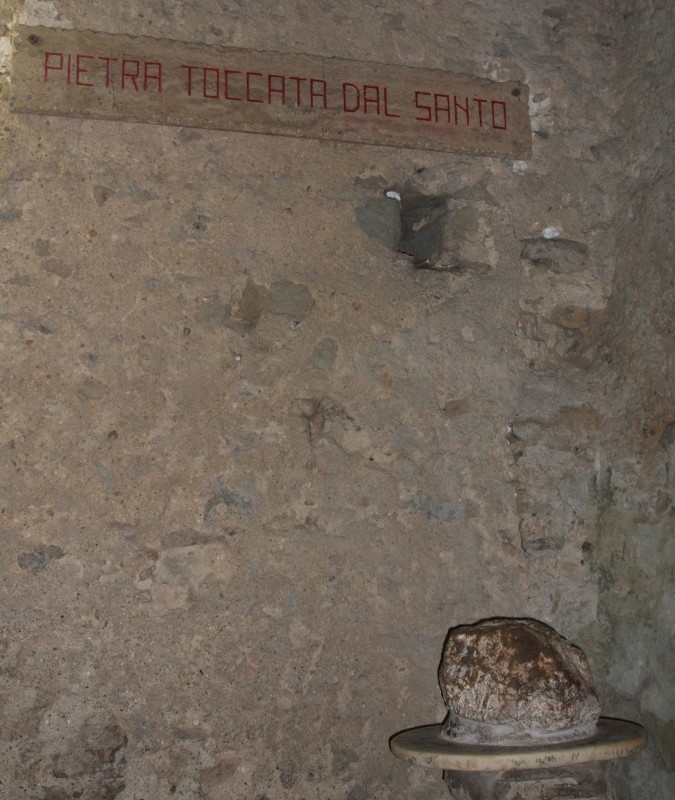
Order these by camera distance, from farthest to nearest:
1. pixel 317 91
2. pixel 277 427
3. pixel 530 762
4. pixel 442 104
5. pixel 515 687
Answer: pixel 442 104 < pixel 317 91 < pixel 277 427 < pixel 515 687 < pixel 530 762

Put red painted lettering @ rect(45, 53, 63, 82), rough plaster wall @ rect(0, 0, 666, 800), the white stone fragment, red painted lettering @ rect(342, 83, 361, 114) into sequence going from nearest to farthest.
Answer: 1. rough plaster wall @ rect(0, 0, 666, 800)
2. red painted lettering @ rect(45, 53, 63, 82)
3. red painted lettering @ rect(342, 83, 361, 114)
4. the white stone fragment

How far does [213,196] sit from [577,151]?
1.42 meters

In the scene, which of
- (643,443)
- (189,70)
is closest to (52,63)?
(189,70)

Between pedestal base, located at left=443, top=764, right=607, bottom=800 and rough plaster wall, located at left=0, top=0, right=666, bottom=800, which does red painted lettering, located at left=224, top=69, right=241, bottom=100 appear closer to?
rough plaster wall, located at left=0, top=0, right=666, bottom=800

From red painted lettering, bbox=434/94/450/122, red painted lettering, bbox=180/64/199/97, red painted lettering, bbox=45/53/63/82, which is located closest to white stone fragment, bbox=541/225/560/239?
red painted lettering, bbox=434/94/450/122

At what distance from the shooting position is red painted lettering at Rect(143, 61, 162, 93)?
297 cm

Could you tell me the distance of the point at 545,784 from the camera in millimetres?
2334

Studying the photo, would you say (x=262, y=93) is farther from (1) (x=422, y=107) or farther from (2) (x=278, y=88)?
(1) (x=422, y=107)

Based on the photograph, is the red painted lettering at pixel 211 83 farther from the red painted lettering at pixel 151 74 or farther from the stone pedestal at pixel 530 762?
the stone pedestal at pixel 530 762

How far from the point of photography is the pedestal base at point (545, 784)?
2.32m

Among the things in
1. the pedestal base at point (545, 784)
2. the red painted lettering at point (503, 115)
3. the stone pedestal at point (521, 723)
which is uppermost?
the red painted lettering at point (503, 115)

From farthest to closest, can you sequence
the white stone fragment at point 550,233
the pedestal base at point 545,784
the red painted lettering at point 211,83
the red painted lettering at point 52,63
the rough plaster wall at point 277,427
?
the white stone fragment at point 550,233 → the red painted lettering at point 211,83 → the red painted lettering at point 52,63 → the rough plaster wall at point 277,427 → the pedestal base at point 545,784

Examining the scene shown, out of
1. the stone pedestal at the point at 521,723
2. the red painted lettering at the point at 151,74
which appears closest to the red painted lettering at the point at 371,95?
the red painted lettering at the point at 151,74

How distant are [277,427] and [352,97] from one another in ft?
4.09
